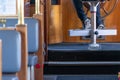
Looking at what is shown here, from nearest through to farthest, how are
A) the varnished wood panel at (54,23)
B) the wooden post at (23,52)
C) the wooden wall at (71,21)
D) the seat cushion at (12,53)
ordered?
1. the seat cushion at (12,53)
2. the wooden post at (23,52)
3. the varnished wood panel at (54,23)
4. the wooden wall at (71,21)

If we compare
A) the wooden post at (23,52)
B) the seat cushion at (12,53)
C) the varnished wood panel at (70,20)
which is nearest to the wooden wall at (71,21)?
the varnished wood panel at (70,20)

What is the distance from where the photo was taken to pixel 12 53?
11.0ft

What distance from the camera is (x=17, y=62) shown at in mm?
3334

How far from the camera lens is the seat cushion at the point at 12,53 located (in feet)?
10.9

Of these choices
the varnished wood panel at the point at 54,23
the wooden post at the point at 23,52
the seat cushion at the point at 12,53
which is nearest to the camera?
the seat cushion at the point at 12,53

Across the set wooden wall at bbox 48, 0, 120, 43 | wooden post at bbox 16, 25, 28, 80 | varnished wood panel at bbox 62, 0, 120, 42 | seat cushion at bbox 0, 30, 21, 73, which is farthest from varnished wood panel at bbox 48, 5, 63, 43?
seat cushion at bbox 0, 30, 21, 73

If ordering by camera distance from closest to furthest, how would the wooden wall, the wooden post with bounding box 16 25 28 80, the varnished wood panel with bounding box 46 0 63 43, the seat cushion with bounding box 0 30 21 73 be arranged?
the seat cushion with bounding box 0 30 21 73 < the wooden post with bounding box 16 25 28 80 < the varnished wood panel with bounding box 46 0 63 43 < the wooden wall

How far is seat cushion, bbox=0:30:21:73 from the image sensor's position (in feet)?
10.9

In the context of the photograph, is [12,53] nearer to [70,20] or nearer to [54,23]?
[54,23]

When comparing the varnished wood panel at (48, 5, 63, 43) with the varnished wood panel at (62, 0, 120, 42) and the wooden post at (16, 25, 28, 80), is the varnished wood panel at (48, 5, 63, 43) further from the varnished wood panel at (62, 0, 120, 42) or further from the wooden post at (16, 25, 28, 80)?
the wooden post at (16, 25, 28, 80)

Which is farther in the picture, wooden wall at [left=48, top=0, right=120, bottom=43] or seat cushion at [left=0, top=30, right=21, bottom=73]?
wooden wall at [left=48, top=0, right=120, bottom=43]

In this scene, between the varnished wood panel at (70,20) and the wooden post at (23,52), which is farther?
the varnished wood panel at (70,20)

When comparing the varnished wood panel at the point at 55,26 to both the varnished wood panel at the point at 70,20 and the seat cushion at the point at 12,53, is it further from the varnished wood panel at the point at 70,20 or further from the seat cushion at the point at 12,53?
the seat cushion at the point at 12,53

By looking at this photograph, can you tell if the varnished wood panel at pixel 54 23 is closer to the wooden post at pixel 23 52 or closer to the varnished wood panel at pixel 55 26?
the varnished wood panel at pixel 55 26
